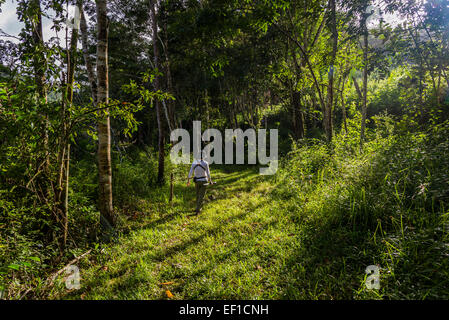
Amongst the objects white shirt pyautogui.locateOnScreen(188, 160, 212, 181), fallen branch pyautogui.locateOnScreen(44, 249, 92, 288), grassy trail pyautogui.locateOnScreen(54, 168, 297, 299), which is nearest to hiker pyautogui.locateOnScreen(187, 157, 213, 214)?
white shirt pyautogui.locateOnScreen(188, 160, 212, 181)

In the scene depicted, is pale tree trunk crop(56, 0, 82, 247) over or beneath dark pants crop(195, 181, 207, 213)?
over

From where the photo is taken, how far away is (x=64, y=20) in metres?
3.26

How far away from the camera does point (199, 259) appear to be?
3.78 metres

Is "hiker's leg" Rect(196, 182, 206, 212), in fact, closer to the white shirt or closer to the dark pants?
the dark pants

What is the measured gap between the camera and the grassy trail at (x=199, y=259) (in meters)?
2.99

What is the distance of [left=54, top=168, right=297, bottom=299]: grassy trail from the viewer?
299 centimetres

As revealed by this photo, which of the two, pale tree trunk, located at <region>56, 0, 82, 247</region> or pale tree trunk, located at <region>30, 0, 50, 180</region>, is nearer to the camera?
pale tree trunk, located at <region>30, 0, 50, 180</region>

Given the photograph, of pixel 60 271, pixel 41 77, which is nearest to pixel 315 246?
pixel 60 271

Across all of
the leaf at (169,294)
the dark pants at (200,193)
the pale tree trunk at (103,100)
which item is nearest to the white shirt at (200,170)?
the dark pants at (200,193)

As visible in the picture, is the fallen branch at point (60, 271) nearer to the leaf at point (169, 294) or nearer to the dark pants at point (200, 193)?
the leaf at point (169, 294)

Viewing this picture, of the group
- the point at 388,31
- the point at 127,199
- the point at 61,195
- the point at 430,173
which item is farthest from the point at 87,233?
the point at 388,31

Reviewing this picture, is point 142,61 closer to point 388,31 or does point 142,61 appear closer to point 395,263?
point 388,31

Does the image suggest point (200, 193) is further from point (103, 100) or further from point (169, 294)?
point (103, 100)

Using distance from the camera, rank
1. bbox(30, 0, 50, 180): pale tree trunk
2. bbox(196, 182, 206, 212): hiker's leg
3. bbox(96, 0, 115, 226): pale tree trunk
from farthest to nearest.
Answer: bbox(196, 182, 206, 212): hiker's leg
bbox(96, 0, 115, 226): pale tree trunk
bbox(30, 0, 50, 180): pale tree trunk
